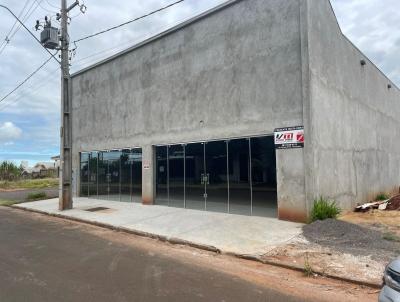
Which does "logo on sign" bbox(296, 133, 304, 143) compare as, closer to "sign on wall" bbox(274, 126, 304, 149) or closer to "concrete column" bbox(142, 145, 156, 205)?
"sign on wall" bbox(274, 126, 304, 149)

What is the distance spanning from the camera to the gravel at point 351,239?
28.7ft

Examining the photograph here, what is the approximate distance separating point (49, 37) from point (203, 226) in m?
12.3

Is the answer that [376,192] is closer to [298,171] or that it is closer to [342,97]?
[342,97]

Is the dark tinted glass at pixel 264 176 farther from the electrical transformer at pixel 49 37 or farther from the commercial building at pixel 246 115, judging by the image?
the electrical transformer at pixel 49 37

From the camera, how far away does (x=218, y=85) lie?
1538cm

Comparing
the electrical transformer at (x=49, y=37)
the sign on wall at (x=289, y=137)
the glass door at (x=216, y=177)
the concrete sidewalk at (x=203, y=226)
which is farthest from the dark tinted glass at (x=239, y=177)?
the electrical transformer at (x=49, y=37)

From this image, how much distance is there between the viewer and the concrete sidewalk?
10.1 m

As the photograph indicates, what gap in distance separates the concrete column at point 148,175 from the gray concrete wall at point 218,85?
0.49 feet

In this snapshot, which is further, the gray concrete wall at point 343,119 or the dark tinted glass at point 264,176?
the dark tinted glass at point 264,176

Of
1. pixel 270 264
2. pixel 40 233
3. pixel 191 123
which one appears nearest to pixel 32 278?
pixel 270 264

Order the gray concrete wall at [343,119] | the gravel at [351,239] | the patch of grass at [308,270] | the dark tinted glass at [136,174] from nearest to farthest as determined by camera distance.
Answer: the patch of grass at [308,270] < the gravel at [351,239] < the gray concrete wall at [343,119] < the dark tinted glass at [136,174]

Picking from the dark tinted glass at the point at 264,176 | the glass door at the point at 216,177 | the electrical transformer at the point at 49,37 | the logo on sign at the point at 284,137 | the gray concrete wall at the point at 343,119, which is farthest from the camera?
the electrical transformer at the point at 49,37

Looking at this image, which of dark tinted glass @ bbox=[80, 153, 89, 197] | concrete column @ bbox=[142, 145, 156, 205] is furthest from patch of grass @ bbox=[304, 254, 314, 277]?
dark tinted glass @ bbox=[80, 153, 89, 197]

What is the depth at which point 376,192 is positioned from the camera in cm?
2020
